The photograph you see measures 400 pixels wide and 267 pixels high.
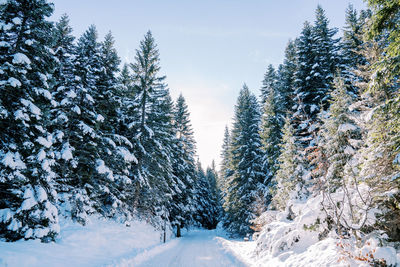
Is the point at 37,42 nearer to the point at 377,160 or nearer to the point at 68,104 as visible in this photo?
the point at 68,104

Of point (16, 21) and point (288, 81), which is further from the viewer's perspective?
point (288, 81)

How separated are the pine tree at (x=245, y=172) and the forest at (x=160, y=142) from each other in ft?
0.55

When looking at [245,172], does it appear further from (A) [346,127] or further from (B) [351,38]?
(B) [351,38]

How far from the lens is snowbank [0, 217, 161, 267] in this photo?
22.3 ft

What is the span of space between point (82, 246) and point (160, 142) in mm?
11667

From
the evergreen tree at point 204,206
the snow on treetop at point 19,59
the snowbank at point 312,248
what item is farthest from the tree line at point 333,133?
the snow on treetop at point 19,59

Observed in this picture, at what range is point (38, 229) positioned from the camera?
8.02 metres

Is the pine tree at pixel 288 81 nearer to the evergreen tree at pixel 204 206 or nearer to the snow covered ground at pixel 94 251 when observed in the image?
the snow covered ground at pixel 94 251

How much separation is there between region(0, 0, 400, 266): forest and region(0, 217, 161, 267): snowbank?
0.65 metres

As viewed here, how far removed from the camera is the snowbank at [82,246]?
268 inches

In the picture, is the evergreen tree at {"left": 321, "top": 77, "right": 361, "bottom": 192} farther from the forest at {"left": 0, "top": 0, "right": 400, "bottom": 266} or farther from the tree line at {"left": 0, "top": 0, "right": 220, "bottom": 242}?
the tree line at {"left": 0, "top": 0, "right": 220, "bottom": 242}

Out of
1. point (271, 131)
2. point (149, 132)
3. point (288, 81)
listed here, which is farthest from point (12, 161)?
point (288, 81)

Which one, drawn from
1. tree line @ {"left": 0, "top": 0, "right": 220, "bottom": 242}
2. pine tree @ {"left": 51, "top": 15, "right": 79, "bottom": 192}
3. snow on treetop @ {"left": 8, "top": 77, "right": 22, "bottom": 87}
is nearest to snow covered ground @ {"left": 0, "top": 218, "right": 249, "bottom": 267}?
tree line @ {"left": 0, "top": 0, "right": 220, "bottom": 242}

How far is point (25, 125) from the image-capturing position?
8055mm
